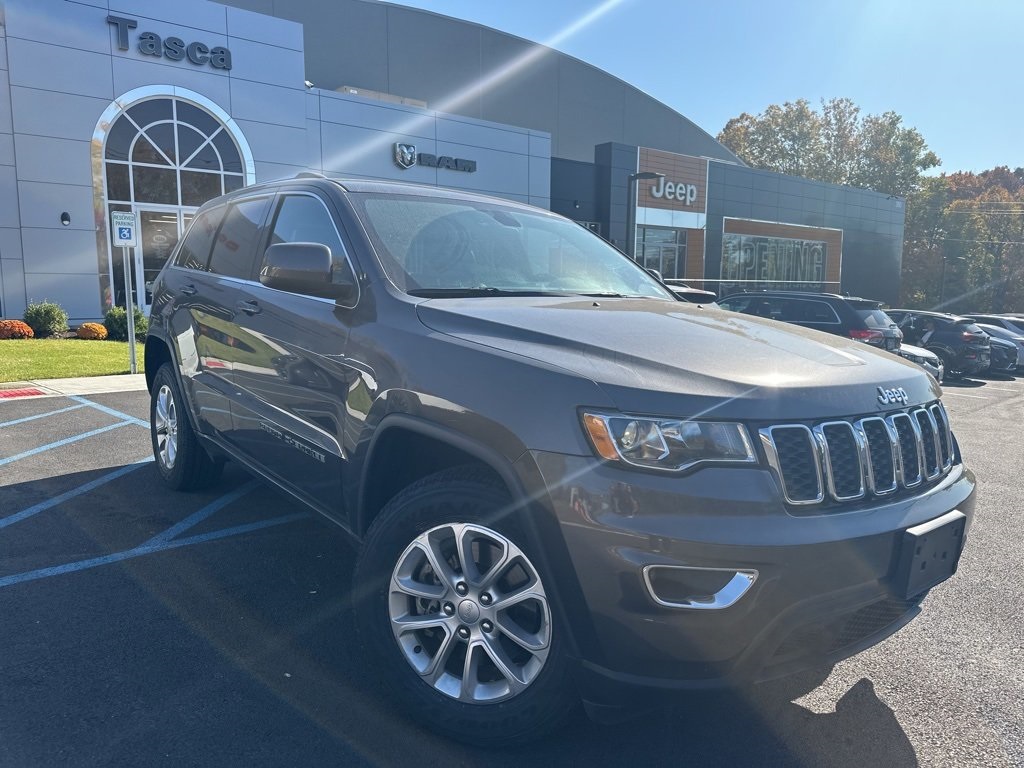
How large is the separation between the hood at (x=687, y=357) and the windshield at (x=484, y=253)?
242 millimetres

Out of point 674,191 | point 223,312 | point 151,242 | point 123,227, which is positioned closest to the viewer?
point 223,312

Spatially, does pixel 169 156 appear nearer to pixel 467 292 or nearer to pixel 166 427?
pixel 166 427

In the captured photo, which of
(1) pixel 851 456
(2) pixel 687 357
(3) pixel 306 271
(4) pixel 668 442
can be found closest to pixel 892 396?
(1) pixel 851 456

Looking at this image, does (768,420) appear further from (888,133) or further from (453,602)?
(888,133)

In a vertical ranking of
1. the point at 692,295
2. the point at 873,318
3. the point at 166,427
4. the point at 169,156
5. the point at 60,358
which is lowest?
the point at 60,358

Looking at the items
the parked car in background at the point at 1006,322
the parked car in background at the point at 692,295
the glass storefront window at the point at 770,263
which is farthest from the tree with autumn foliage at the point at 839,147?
the parked car in background at the point at 692,295

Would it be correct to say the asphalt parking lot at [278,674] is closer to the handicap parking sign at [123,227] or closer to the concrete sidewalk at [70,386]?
the concrete sidewalk at [70,386]

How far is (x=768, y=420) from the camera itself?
2.14 metres

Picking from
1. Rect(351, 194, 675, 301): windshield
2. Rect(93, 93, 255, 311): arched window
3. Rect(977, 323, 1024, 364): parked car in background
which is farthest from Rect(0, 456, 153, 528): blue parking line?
Rect(977, 323, 1024, 364): parked car in background

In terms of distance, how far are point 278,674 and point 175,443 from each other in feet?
8.46

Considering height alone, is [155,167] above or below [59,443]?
above

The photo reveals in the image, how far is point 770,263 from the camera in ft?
120

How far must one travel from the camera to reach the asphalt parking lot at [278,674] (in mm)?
2516

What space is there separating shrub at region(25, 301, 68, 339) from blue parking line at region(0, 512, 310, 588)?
13.8m
